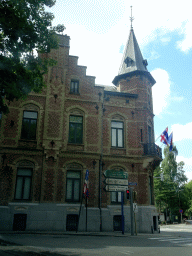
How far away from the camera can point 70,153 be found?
19.7 meters

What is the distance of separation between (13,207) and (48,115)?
718 centimetres

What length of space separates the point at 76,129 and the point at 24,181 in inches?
225

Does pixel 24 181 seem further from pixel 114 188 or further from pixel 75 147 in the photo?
pixel 114 188

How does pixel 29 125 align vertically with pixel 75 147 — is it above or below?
above

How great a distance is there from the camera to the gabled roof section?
24391 mm

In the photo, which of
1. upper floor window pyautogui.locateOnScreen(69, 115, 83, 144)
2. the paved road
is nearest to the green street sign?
upper floor window pyautogui.locateOnScreen(69, 115, 83, 144)

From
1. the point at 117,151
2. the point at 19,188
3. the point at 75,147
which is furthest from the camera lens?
the point at 117,151

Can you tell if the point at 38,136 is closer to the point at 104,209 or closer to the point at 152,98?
the point at 104,209

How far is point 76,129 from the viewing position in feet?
67.9

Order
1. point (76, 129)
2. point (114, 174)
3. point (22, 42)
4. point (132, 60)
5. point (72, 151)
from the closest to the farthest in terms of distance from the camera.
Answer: point (22, 42), point (114, 174), point (72, 151), point (76, 129), point (132, 60)

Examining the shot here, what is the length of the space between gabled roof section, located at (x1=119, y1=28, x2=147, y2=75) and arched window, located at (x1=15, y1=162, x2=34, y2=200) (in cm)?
1262

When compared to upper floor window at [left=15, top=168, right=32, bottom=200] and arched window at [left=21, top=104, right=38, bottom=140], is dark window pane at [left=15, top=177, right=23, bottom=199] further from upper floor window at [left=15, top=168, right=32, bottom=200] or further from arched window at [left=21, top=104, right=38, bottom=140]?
A: arched window at [left=21, top=104, right=38, bottom=140]

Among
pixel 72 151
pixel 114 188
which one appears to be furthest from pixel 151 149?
pixel 72 151

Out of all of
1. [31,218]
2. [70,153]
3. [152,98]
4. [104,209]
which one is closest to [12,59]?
[70,153]
